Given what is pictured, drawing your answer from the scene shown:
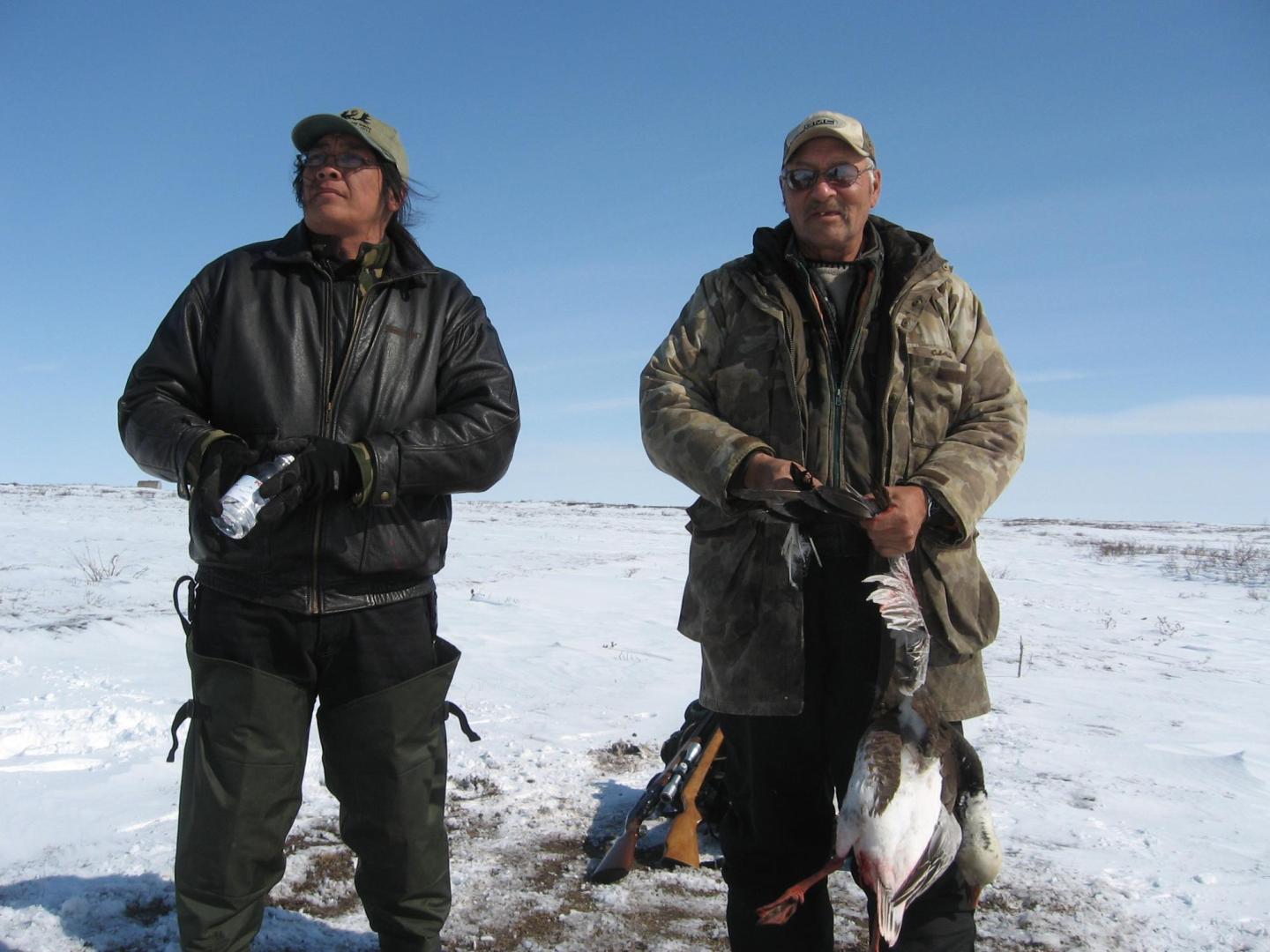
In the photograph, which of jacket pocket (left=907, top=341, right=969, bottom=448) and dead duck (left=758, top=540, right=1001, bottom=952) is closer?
dead duck (left=758, top=540, right=1001, bottom=952)

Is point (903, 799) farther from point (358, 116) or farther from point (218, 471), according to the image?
point (358, 116)

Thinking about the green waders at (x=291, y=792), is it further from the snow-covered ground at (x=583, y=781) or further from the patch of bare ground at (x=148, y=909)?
the patch of bare ground at (x=148, y=909)

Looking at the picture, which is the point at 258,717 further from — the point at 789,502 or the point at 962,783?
the point at 962,783

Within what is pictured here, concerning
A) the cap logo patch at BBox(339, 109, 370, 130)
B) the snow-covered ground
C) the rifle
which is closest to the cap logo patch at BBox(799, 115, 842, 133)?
the cap logo patch at BBox(339, 109, 370, 130)

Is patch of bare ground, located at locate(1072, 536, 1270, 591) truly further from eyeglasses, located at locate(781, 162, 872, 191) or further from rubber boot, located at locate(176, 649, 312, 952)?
rubber boot, located at locate(176, 649, 312, 952)

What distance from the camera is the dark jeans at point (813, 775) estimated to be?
91.0 inches

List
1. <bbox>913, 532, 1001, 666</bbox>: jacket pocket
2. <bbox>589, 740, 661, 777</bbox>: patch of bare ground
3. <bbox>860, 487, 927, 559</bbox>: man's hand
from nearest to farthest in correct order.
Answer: <bbox>860, 487, 927, 559</bbox>: man's hand < <bbox>913, 532, 1001, 666</bbox>: jacket pocket < <bbox>589, 740, 661, 777</bbox>: patch of bare ground

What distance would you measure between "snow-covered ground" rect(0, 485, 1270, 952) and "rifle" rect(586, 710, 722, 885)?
0.29 feet

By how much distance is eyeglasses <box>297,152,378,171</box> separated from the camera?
104 inches

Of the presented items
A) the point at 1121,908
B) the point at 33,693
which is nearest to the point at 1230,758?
the point at 1121,908

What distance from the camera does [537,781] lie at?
431 centimetres

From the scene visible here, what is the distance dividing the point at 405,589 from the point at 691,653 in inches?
206

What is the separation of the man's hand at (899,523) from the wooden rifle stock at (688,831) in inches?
65.6

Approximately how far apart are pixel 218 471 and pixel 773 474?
131 cm
